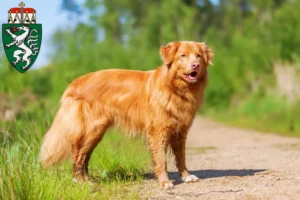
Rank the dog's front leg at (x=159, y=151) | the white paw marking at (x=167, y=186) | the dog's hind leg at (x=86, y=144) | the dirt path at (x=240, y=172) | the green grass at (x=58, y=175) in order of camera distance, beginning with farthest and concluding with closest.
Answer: the dog's hind leg at (x=86, y=144)
the dog's front leg at (x=159, y=151)
the white paw marking at (x=167, y=186)
the dirt path at (x=240, y=172)
the green grass at (x=58, y=175)

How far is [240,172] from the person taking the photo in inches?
303

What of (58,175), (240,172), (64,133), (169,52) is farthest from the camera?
(240,172)

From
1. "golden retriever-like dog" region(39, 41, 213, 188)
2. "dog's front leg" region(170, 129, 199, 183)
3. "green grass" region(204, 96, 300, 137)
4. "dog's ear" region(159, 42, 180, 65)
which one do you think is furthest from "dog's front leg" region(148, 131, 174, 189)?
"green grass" region(204, 96, 300, 137)

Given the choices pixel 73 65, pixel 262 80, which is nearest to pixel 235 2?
pixel 73 65

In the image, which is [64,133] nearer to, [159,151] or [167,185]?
[159,151]

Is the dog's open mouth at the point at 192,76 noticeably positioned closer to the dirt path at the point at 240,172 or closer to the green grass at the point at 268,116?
the dirt path at the point at 240,172

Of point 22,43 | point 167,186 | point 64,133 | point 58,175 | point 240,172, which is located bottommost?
point 240,172

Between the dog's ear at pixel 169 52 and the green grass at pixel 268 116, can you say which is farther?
the green grass at pixel 268 116

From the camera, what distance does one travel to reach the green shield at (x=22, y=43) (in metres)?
5.72

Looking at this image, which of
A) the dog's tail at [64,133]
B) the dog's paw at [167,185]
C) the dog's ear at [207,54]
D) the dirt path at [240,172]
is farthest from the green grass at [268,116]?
the dog's tail at [64,133]

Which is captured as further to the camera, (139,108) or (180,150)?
(180,150)

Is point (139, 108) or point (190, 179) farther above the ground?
point (139, 108)

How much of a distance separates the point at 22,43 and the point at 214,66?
24.4 meters

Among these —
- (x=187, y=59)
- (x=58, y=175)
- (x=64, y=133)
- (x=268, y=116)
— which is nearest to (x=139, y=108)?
(x=187, y=59)
